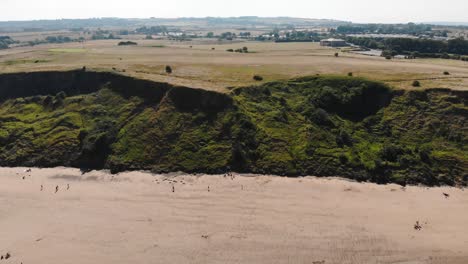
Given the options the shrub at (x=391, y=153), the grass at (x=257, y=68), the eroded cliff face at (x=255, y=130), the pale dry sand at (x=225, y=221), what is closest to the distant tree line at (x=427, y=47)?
the grass at (x=257, y=68)

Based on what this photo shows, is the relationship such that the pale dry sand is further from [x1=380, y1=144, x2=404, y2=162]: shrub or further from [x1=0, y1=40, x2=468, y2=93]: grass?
[x1=0, y1=40, x2=468, y2=93]: grass

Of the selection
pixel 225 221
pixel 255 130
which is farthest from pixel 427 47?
pixel 225 221

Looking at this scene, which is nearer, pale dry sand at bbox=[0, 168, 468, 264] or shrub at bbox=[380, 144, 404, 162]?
pale dry sand at bbox=[0, 168, 468, 264]

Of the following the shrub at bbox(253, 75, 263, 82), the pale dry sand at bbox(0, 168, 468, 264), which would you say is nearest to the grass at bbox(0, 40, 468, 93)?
the shrub at bbox(253, 75, 263, 82)

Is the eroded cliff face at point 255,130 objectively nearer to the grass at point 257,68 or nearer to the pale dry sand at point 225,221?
the pale dry sand at point 225,221

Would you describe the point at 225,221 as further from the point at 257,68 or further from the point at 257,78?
the point at 257,68

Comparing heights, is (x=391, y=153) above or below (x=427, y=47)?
below
